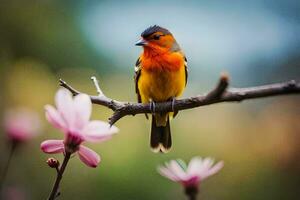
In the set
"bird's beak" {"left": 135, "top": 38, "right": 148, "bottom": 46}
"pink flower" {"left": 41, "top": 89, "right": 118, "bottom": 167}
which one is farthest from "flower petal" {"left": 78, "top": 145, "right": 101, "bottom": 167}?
"bird's beak" {"left": 135, "top": 38, "right": 148, "bottom": 46}

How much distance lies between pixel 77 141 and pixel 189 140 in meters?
1.48

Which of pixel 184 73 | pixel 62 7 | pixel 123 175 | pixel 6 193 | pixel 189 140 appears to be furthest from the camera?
pixel 62 7

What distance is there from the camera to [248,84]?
7.92ft

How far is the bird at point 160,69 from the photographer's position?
3.98 feet

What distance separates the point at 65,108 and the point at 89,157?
1.7 inches

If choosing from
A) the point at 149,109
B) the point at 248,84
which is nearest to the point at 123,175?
the point at 248,84

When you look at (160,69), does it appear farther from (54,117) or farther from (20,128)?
(54,117)

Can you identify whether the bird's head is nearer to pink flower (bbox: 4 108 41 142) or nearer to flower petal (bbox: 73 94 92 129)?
pink flower (bbox: 4 108 41 142)

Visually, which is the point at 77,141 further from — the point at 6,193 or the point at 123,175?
the point at 123,175

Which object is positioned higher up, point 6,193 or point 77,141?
point 77,141

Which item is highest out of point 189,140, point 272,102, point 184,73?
point 184,73

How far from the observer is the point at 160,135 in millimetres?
1283

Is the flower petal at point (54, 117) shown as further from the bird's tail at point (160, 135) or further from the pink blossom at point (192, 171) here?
the bird's tail at point (160, 135)

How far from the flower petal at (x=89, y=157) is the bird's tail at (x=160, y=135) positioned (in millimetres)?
750
